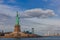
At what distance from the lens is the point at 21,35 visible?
194125 millimetres

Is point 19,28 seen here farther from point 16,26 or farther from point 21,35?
point 21,35

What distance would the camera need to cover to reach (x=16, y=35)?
183125 millimetres

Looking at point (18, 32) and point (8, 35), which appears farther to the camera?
point (8, 35)

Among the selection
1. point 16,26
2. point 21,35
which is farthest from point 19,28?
point 21,35

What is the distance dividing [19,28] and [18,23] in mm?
8630

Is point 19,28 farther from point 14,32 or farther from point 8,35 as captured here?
point 8,35

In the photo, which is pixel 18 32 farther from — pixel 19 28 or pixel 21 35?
pixel 21 35

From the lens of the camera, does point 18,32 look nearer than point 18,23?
Yes

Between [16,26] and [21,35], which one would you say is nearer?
[16,26]

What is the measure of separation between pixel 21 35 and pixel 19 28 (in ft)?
51.7

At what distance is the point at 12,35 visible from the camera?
187m

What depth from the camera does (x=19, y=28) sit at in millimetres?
180000

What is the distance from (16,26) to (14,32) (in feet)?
17.4

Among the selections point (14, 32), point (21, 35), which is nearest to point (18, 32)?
point (14, 32)
